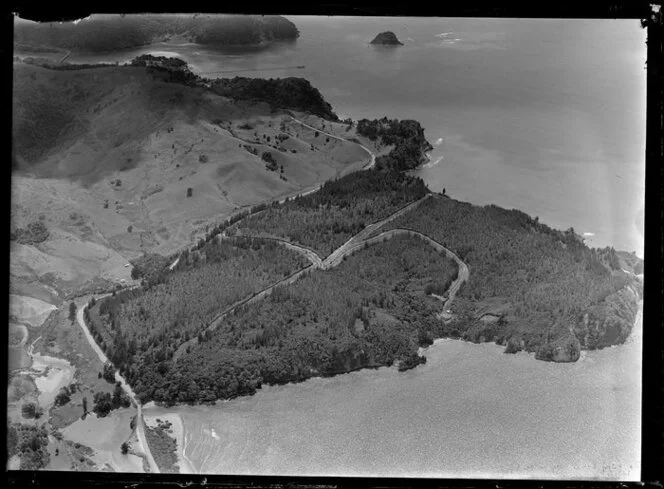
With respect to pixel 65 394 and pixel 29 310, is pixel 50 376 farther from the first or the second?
pixel 29 310

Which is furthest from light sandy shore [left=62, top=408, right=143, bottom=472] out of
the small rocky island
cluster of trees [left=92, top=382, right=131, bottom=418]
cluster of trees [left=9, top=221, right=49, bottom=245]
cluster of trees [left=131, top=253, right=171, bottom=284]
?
the small rocky island

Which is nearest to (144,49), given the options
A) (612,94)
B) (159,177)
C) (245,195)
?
(159,177)

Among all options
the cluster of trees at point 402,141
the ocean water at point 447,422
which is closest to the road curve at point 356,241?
the cluster of trees at point 402,141

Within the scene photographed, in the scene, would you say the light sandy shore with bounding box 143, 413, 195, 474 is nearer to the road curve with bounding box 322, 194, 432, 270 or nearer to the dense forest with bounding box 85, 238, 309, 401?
the dense forest with bounding box 85, 238, 309, 401

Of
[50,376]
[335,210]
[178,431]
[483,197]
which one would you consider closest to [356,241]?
[335,210]

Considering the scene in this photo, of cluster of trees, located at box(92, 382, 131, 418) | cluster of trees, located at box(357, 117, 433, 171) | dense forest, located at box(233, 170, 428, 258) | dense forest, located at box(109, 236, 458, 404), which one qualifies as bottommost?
cluster of trees, located at box(92, 382, 131, 418)

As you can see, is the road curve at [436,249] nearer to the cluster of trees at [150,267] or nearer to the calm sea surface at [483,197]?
the calm sea surface at [483,197]

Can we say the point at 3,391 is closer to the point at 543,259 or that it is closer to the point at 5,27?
the point at 5,27
